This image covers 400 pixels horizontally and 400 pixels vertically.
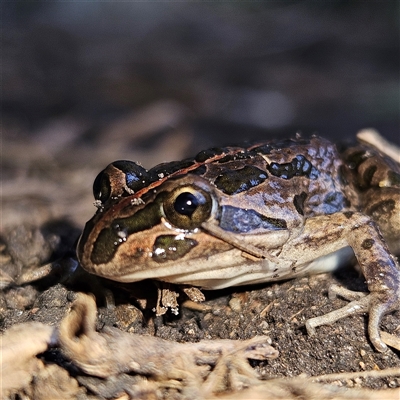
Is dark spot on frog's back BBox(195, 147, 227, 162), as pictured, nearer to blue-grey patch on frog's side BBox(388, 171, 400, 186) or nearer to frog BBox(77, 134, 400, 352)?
frog BBox(77, 134, 400, 352)

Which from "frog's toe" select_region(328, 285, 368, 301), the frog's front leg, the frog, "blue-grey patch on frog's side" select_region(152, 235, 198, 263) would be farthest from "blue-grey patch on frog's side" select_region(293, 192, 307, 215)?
"blue-grey patch on frog's side" select_region(152, 235, 198, 263)

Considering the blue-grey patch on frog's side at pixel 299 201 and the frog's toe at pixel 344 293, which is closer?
the frog's toe at pixel 344 293

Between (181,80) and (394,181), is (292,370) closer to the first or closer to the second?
(394,181)

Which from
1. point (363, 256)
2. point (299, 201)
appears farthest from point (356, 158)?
point (363, 256)

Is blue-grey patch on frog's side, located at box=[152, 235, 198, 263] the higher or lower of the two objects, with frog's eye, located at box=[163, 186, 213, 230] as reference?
lower

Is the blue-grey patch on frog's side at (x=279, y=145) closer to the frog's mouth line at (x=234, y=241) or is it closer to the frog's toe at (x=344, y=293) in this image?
the frog's mouth line at (x=234, y=241)

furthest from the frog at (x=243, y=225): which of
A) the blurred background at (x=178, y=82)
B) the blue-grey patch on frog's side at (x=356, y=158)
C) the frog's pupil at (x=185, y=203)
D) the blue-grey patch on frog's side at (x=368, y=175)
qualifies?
the blurred background at (x=178, y=82)

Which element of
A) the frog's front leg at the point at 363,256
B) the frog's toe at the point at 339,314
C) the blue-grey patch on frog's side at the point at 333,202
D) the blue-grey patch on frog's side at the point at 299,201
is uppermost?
the blue-grey patch on frog's side at the point at 299,201
